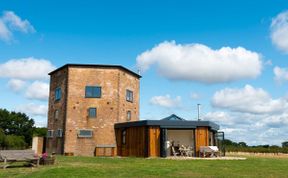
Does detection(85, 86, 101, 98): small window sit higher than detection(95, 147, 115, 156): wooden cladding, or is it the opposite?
detection(85, 86, 101, 98): small window

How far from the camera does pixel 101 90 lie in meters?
32.0

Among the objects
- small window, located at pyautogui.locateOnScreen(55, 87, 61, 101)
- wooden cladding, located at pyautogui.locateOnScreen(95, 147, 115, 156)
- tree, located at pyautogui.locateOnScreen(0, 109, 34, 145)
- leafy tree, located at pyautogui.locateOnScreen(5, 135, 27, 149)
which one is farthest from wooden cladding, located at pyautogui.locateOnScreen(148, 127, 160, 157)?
tree, located at pyautogui.locateOnScreen(0, 109, 34, 145)

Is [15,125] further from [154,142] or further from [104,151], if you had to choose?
[154,142]

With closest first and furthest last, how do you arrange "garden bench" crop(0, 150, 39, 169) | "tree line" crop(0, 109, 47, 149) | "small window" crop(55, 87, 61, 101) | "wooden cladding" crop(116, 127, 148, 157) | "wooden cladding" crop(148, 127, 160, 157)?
"garden bench" crop(0, 150, 39, 169)
"wooden cladding" crop(148, 127, 160, 157)
"wooden cladding" crop(116, 127, 148, 157)
"small window" crop(55, 87, 61, 101)
"tree line" crop(0, 109, 47, 149)

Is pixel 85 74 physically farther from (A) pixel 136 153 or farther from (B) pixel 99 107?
(A) pixel 136 153

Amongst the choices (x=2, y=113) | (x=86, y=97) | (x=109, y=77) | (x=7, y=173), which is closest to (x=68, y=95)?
(x=86, y=97)

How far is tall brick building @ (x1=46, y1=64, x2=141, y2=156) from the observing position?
31.2 metres

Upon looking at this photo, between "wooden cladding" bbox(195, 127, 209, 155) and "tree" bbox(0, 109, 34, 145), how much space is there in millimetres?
56502

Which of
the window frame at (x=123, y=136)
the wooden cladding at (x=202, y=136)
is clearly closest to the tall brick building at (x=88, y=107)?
the window frame at (x=123, y=136)

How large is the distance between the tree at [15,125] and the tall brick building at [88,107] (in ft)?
151

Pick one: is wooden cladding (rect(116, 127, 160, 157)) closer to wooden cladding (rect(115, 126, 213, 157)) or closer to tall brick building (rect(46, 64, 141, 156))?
wooden cladding (rect(115, 126, 213, 157))

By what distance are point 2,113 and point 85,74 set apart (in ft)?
166

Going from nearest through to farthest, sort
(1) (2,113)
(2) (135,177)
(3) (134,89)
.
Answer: (2) (135,177) < (3) (134,89) < (1) (2,113)

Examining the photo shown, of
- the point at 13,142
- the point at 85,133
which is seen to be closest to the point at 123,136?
the point at 85,133
